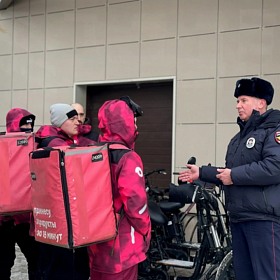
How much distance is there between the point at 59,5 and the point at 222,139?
4.06m

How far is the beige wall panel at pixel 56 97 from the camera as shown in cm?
816

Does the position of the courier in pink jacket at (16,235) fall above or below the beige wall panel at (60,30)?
below

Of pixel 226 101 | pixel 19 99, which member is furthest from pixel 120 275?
pixel 19 99

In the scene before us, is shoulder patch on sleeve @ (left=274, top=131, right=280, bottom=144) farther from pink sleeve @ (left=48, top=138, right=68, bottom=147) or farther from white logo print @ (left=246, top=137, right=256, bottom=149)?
pink sleeve @ (left=48, top=138, right=68, bottom=147)

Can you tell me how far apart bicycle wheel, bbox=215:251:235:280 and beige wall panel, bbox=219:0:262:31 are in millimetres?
3814

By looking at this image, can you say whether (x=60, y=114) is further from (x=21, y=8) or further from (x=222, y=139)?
(x=21, y=8)

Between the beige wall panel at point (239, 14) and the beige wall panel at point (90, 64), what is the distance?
7.37 ft

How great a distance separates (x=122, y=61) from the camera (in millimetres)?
7680

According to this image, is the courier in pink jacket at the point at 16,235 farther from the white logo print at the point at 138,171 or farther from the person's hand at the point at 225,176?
the person's hand at the point at 225,176

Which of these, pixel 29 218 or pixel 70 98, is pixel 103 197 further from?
pixel 70 98

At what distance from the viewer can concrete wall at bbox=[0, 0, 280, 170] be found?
22.0ft

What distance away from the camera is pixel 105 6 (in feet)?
25.7

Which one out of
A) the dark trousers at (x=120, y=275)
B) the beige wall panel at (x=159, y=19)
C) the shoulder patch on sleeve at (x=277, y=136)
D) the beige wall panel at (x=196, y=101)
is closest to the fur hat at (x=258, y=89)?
the shoulder patch on sleeve at (x=277, y=136)

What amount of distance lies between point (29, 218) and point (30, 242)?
345 mm
